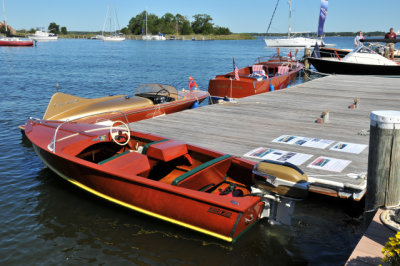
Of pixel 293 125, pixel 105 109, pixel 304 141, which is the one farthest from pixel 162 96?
pixel 304 141

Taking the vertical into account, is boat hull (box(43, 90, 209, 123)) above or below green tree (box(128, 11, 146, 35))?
below

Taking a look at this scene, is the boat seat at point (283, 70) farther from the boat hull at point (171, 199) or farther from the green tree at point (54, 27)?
the green tree at point (54, 27)

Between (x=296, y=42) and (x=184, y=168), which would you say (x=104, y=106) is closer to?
(x=184, y=168)

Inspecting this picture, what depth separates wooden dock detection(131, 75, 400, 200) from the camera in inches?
230

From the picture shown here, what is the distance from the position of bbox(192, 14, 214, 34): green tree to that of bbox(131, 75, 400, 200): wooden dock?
15967cm

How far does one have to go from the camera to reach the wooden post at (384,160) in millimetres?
4086

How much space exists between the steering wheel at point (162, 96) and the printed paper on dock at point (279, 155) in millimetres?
6022

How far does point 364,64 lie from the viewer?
22.8m

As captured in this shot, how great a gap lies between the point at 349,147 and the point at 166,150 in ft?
12.3

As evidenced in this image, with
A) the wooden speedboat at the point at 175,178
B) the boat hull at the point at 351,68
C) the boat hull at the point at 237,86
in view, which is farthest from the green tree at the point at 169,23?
the wooden speedboat at the point at 175,178

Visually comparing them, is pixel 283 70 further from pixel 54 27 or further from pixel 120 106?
pixel 54 27

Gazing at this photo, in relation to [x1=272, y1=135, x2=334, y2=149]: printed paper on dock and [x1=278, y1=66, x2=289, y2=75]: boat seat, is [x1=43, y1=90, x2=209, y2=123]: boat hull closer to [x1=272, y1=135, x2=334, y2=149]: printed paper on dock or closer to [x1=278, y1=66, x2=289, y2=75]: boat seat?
[x1=272, y1=135, x2=334, y2=149]: printed paper on dock

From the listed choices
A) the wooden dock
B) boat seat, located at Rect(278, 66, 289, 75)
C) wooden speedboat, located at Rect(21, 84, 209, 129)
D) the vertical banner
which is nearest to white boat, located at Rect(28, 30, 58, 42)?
the vertical banner

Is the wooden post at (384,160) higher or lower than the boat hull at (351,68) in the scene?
lower
